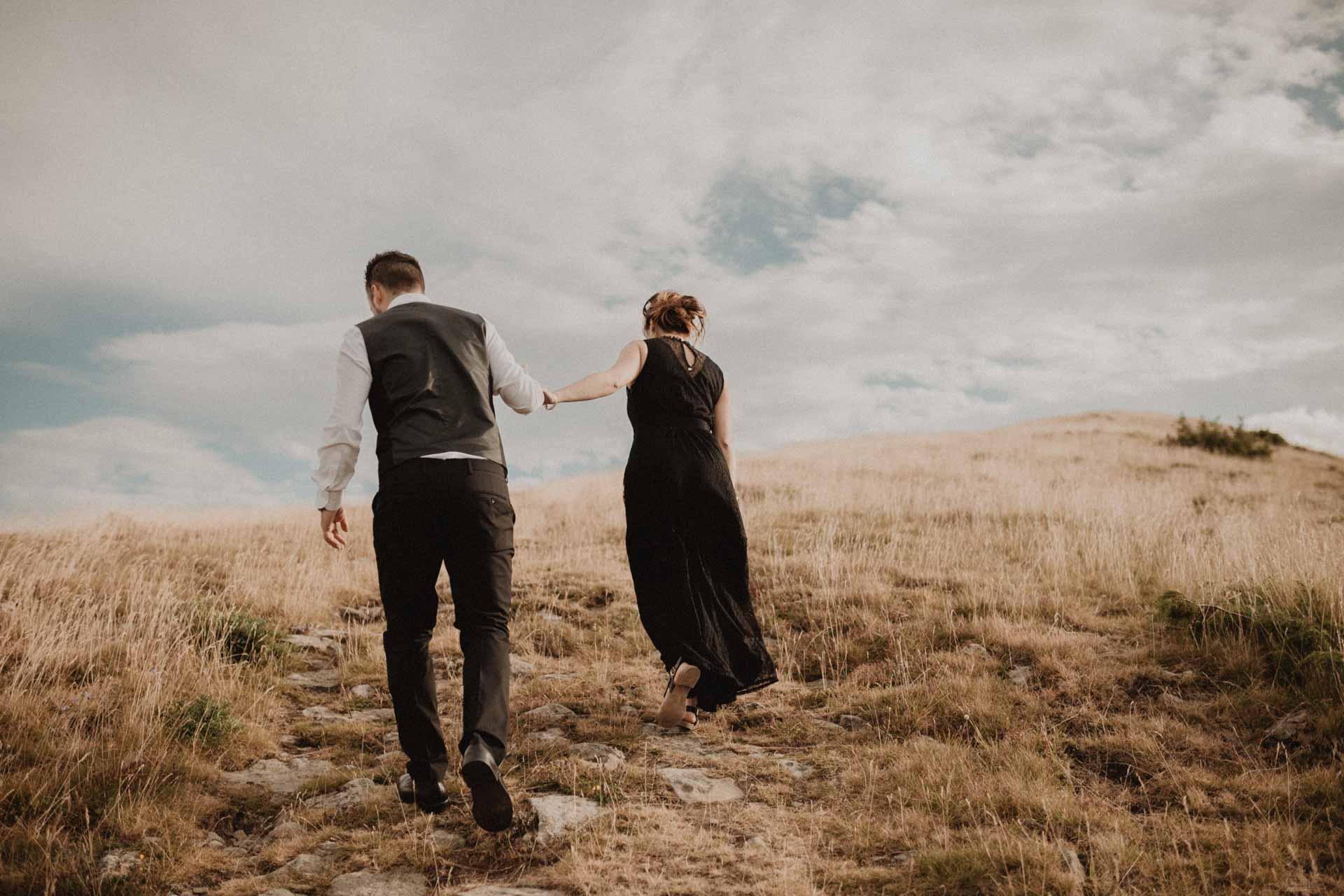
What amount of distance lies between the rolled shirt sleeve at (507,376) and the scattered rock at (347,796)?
2.38m

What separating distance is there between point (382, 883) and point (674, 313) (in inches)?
152

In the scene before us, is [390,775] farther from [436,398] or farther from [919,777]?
[919,777]

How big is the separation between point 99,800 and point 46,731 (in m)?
0.83

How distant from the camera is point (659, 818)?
4250mm

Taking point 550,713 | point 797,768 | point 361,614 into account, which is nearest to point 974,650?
point 797,768

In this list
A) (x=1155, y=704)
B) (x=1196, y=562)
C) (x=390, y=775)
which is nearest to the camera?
(x=390, y=775)

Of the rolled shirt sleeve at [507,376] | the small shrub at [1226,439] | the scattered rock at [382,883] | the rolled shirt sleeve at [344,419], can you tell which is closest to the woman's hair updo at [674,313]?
the rolled shirt sleeve at [507,376]

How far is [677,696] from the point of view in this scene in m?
5.62

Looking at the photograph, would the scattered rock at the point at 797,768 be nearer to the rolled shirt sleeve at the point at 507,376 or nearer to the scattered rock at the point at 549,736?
the scattered rock at the point at 549,736

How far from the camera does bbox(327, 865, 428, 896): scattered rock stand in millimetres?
3715

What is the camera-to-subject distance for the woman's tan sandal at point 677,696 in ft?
18.2

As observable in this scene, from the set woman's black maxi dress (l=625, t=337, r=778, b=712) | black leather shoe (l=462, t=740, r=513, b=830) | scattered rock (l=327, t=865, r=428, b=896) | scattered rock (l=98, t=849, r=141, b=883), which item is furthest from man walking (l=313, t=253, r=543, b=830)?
woman's black maxi dress (l=625, t=337, r=778, b=712)

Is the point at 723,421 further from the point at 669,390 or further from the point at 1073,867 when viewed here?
the point at 1073,867

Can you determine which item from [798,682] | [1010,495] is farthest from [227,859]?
[1010,495]
